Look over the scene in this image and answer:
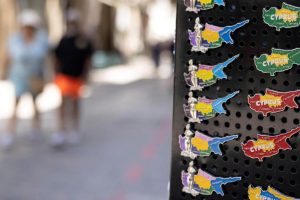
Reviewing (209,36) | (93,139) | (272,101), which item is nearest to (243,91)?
(272,101)

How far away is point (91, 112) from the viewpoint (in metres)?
10.9

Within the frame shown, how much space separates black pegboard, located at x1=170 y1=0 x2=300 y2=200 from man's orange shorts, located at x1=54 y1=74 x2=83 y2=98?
18.7ft

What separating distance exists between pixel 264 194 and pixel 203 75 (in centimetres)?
47

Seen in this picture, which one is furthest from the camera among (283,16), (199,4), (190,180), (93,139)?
(93,139)

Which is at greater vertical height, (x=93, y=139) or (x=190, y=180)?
(x=190, y=180)

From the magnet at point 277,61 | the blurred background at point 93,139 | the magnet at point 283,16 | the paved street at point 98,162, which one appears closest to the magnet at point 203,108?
the magnet at point 277,61

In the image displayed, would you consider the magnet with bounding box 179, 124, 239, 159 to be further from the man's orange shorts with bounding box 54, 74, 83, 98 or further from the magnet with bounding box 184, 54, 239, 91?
the man's orange shorts with bounding box 54, 74, 83, 98

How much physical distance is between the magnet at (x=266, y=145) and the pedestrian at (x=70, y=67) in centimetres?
582

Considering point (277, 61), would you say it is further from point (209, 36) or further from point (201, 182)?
point (201, 182)

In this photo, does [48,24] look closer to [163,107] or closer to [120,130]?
[163,107]

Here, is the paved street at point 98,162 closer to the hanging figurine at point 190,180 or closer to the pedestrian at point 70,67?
the pedestrian at point 70,67

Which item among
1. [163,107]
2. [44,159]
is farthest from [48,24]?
[44,159]

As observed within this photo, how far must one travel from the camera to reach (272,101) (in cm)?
181

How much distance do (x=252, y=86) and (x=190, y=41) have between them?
0.90 ft
